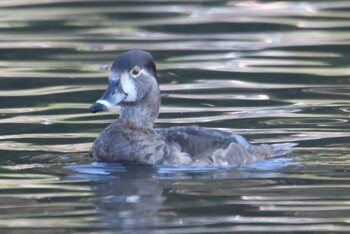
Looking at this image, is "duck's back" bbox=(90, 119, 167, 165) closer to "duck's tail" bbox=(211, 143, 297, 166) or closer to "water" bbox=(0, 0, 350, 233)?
"water" bbox=(0, 0, 350, 233)

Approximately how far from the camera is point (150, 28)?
839 inches

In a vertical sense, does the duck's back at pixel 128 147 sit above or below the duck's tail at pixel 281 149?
above

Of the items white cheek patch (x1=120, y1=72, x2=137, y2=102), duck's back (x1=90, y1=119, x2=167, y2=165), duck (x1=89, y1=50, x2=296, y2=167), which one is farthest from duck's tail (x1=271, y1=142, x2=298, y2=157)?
white cheek patch (x1=120, y1=72, x2=137, y2=102)

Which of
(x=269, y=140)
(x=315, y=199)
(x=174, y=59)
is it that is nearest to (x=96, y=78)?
(x=174, y=59)

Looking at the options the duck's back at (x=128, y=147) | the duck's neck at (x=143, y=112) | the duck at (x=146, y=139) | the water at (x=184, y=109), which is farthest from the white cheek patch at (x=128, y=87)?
the water at (x=184, y=109)

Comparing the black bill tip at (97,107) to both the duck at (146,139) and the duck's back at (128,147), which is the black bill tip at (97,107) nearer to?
the duck at (146,139)

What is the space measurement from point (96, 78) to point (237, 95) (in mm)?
2078

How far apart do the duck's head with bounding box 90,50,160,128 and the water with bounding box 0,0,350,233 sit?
0.61m

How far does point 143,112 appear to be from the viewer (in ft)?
41.9

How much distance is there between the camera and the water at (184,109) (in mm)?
10250

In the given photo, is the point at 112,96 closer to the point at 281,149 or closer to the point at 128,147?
the point at 128,147

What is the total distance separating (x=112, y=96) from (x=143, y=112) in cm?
50

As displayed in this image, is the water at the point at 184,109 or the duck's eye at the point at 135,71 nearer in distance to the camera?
the water at the point at 184,109

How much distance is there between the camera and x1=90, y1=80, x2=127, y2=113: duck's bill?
40.2 feet
